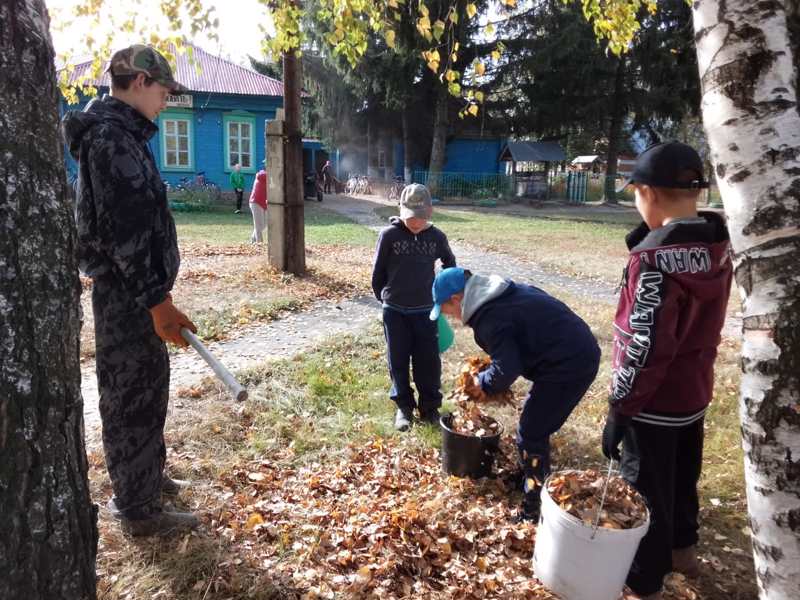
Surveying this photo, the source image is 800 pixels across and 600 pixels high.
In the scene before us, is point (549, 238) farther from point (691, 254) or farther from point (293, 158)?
point (691, 254)

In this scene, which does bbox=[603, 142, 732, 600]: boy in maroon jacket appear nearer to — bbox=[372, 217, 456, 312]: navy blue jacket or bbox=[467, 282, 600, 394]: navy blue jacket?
bbox=[467, 282, 600, 394]: navy blue jacket

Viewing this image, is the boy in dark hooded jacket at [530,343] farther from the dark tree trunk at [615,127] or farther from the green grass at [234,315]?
the dark tree trunk at [615,127]

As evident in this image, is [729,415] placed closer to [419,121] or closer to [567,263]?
[567,263]

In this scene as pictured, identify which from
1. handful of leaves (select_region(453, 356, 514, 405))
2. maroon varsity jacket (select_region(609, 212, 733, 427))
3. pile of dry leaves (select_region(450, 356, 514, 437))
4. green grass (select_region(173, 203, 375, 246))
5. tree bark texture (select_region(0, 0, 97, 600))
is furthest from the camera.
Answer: green grass (select_region(173, 203, 375, 246))

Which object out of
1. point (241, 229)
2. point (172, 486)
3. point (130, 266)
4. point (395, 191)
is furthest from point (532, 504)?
point (395, 191)

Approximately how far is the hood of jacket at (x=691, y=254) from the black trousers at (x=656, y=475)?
0.64 metres

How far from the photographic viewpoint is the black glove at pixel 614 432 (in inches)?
A: 104

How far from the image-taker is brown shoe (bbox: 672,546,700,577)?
3.07m

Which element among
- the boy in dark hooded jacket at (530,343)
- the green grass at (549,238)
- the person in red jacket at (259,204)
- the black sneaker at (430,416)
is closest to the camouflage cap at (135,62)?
the boy in dark hooded jacket at (530,343)

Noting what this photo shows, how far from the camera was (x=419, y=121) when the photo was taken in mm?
32375

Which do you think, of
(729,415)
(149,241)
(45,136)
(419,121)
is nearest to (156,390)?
(149,241)

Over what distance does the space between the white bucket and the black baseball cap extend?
1.40m

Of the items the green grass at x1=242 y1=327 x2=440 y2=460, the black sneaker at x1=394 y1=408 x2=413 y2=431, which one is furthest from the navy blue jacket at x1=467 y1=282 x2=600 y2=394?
the black sneaker at x1=394 y1=408 x2=413 y2=431

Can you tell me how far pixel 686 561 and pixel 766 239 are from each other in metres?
2.04
